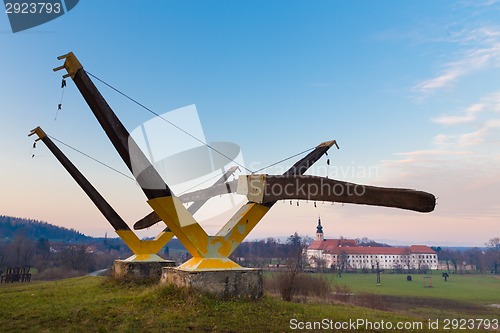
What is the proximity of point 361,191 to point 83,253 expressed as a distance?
9383 centimetres

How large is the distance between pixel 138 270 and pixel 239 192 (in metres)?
10.1

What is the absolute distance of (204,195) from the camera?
22.7 metres

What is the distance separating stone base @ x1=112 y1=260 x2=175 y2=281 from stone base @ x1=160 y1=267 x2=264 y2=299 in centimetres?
832

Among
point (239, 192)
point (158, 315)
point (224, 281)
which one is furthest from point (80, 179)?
point (158, 315)

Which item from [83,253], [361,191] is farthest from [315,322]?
[83,253]

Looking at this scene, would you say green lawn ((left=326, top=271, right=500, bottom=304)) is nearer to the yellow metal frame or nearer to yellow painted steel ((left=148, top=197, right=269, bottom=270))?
the yellow metal frame

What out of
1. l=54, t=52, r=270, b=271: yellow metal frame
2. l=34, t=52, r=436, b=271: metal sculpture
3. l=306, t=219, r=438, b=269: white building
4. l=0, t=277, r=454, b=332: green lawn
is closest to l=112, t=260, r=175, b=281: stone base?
l=0, t=277, r=454, b=332: green lawn

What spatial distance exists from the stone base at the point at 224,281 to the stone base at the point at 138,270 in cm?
832

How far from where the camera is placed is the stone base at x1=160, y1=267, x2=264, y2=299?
12.8 meters

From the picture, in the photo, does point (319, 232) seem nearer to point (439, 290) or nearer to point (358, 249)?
point (358, 249)

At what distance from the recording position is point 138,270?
Answer: 21656 millimetres

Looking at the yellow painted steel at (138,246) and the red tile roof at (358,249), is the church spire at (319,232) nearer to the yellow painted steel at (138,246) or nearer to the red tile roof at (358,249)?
the red tile roof at (358,249)

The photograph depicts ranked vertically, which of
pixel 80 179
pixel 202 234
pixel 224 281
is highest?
pixel 80 179

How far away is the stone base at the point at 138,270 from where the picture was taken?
70.1 feet
